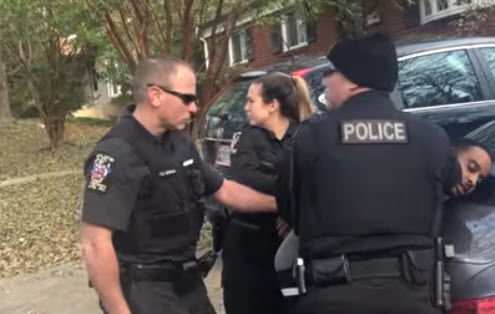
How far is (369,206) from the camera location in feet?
8.52

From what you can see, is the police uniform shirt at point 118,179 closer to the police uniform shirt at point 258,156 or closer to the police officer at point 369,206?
the police officer at point 369,206

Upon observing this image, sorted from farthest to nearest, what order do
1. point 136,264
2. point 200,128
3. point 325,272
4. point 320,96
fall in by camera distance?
point 200,128 → point 320,96 → point 136,264 → point 325,272

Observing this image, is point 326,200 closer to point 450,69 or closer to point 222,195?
point 222,195

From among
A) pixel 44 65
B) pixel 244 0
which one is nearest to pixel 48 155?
pixel 44 65

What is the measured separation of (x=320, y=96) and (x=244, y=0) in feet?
18.0

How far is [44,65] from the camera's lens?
18578mm

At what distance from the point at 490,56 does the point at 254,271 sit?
3725 mm

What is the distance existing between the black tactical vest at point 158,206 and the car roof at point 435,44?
386cm

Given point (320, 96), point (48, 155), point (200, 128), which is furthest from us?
point (48, 155)

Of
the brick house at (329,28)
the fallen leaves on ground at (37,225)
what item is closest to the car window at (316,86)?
the fallen leaves on ground at (37,225)

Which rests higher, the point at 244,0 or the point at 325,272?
the point at 244,0

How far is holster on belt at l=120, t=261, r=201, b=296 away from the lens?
3094 millimetres

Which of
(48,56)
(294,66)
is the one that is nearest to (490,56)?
(294,66)

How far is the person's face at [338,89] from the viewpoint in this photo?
277 cm
